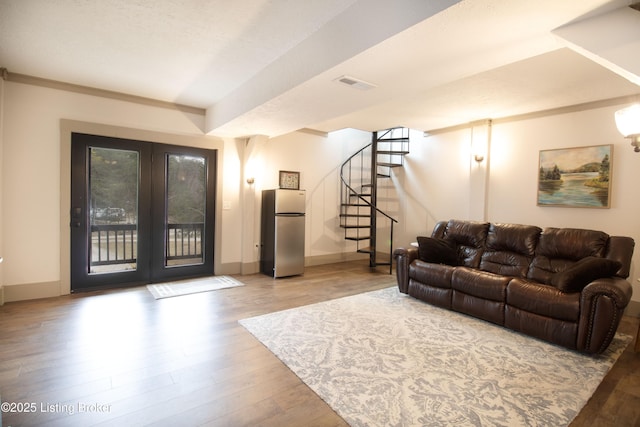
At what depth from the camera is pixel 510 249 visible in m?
3.98

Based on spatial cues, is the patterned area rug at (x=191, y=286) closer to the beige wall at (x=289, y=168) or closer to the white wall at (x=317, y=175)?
the beige wall at (x=289, y=168)

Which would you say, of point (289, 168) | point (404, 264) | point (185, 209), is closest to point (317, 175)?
point (289, 168)

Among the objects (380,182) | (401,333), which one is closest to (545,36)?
(401,333)

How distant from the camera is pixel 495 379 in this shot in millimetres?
2307

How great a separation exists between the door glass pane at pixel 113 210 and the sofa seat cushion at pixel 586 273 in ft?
17.5

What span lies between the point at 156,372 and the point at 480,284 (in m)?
3.23

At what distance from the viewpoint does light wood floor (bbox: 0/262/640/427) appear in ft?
6.17

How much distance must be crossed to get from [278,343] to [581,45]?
10.1 feet

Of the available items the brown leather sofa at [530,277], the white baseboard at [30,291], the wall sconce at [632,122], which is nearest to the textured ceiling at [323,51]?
the wall sconce at [632,122]

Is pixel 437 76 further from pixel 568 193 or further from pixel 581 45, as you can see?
pixel 568 193

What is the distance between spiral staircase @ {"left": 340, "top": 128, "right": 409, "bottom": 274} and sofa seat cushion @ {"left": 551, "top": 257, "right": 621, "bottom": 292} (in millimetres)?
3669

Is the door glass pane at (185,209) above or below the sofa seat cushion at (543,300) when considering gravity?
above

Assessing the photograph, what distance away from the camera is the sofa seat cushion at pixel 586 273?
9.36 ft

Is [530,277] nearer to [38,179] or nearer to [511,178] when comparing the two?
[511,178]
